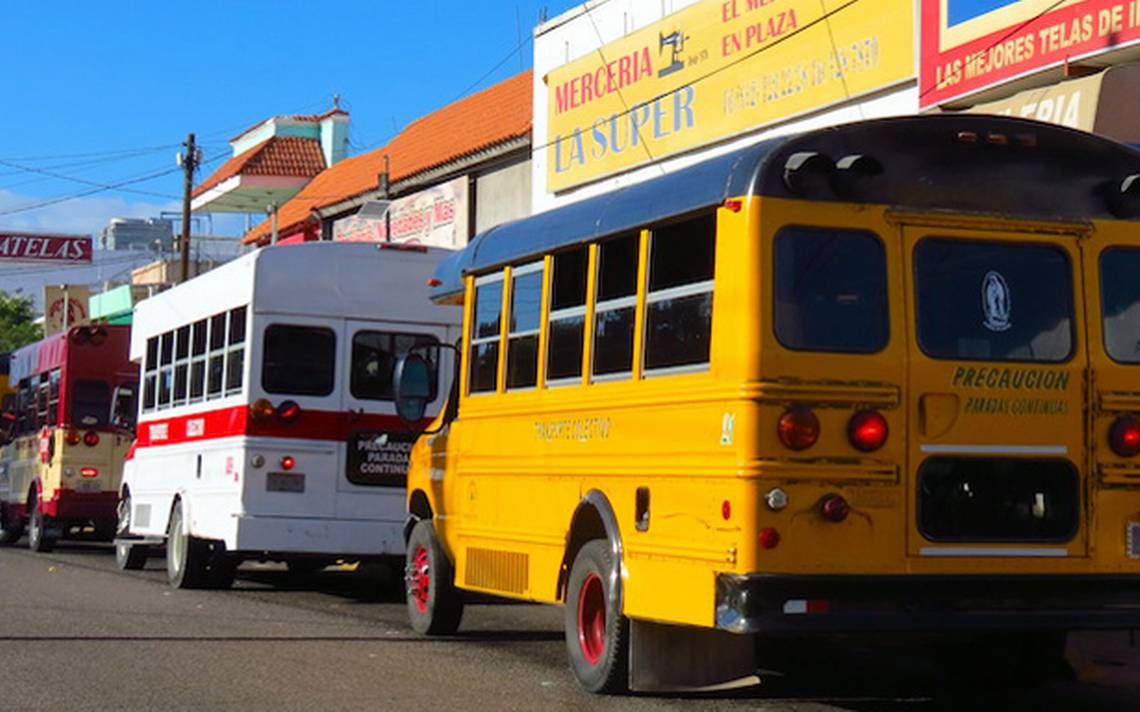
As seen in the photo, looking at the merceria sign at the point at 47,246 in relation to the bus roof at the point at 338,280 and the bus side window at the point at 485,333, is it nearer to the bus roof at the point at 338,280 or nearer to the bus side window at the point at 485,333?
the bus roof at the point at 338,280

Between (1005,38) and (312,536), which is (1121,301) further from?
(1005,38)

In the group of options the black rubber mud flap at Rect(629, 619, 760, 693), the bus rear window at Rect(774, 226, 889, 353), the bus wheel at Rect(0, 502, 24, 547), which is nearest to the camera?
the bus rear window at Rect(774, 226, 889, 353)

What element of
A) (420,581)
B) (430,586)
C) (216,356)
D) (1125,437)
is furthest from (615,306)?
(216,356)

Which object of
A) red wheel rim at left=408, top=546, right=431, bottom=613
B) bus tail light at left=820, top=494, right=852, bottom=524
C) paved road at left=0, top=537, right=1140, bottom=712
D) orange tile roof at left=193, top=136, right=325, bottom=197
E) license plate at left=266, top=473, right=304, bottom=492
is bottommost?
paved road at left=0, top=537, right=1140, bottom=712

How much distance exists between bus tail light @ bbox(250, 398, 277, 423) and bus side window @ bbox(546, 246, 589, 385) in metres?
5.77

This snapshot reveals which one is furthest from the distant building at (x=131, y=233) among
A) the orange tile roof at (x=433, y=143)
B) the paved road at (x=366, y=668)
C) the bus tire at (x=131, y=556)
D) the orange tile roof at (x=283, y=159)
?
the paved road at (x=366, y=668)

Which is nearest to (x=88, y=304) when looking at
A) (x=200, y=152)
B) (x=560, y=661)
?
(x=200, y=152)

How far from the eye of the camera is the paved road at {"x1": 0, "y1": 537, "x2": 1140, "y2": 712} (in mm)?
9539

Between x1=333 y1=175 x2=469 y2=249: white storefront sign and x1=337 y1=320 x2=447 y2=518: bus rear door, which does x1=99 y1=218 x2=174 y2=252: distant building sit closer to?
x1=333 y1=175 x2=469 y2=249: white storefront sign

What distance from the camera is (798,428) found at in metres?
8.27

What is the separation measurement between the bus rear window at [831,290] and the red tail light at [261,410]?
27.3 feet

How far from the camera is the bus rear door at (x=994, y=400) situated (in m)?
8.50

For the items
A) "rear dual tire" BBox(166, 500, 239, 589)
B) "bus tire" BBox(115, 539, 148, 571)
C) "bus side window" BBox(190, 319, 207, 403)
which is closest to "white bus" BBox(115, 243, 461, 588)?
"rear dual tire" BBox(166, 500, 239, 589)

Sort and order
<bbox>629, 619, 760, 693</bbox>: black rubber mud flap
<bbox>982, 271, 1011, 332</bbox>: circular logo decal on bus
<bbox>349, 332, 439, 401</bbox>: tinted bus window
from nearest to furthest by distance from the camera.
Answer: <bbox>982, 271, 1011, 332</bbox>: circular logo decal on bus → <bbox>629, 619, 760, 693</bbox>: black rubber mud flap → <bbox>349, 332, 439, 401</bbox>: tinted bus window
